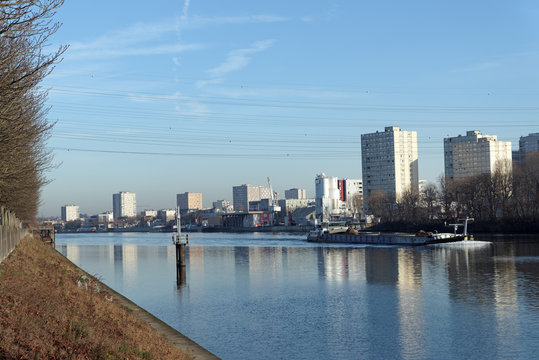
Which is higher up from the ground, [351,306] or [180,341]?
[180,341]

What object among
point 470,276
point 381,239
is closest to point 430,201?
point 381,239

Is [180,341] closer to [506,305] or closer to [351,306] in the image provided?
[351,306]

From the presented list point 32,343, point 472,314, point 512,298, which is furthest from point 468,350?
point 32,343

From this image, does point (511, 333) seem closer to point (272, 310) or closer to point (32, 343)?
point (272, 310)

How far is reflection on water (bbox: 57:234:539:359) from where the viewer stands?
25.1 metres

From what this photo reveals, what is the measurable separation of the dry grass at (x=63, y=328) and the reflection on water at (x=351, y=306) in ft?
18.3

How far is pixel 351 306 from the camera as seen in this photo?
116 feet

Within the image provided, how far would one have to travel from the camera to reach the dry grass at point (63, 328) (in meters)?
13.3

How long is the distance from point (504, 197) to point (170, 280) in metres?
93.9

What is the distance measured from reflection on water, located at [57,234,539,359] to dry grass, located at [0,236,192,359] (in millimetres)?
5577

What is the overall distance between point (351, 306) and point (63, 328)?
875 inches

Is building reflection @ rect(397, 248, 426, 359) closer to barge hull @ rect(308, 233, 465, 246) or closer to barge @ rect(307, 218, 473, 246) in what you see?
barge hull @ rect(308, 233, 465, 246)

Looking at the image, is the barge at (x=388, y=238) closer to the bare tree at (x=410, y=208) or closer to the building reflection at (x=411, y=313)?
the bare tree at (x=410, y=208)

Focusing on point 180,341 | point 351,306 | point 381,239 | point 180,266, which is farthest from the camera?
point 381,239
